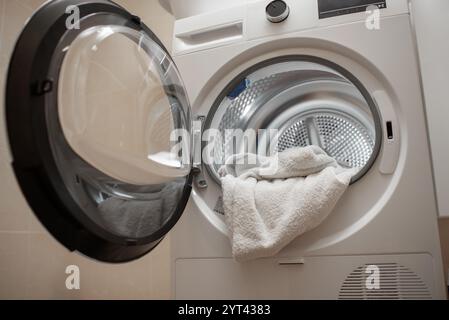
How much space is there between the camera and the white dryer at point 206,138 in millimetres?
600

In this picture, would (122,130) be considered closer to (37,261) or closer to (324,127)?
(324,127)

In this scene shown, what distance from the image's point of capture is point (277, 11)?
95cm

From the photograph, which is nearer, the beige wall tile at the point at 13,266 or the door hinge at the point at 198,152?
the door hinge at the point at 198,152

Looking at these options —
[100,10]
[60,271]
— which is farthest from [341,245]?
[60,271]

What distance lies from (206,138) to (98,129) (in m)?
0.31

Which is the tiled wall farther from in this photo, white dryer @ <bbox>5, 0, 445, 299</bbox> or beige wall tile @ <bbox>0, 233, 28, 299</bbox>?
white dryer @ <bbox>5, 0, 445, 299</bbox>

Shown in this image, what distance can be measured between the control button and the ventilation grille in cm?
64

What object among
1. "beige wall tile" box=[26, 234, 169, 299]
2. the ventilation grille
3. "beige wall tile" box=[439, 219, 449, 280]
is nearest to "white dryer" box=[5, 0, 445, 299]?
the ventilation grille

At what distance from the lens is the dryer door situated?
0.57m

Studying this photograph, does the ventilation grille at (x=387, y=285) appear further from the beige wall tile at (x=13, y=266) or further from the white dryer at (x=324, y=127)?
the beige wall tile at (x=13, y=266)

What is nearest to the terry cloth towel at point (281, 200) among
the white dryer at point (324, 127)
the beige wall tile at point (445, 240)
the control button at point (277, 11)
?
the white dryer at point (324, 127)

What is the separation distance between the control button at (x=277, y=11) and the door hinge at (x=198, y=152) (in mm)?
319
